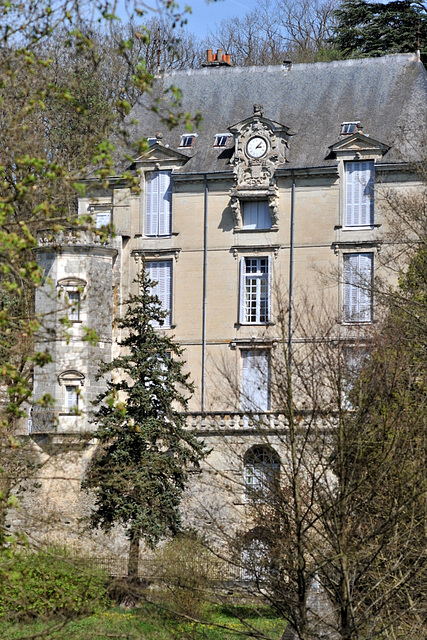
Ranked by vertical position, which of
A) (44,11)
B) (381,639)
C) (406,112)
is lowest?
(381,639)

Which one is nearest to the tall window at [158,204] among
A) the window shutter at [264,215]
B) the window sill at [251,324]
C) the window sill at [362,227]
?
the window shutter at [264,215]

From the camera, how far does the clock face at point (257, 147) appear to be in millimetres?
34312

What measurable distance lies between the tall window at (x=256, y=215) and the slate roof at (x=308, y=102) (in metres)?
1.34

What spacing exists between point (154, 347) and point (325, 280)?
6267 millimetres

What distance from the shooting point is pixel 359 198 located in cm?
3353

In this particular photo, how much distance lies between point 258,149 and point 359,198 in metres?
3.36

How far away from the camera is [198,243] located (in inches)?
1366

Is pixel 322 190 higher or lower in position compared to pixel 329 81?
lower

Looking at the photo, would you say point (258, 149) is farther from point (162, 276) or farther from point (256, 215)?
point (162, 276)

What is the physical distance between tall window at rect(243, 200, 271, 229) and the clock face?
1387mm

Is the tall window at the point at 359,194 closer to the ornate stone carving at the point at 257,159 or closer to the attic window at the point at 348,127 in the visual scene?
the attic window at the point at 348,127

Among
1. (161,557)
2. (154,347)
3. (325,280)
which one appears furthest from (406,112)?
(161,557)

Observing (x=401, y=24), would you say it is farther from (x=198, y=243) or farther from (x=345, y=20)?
(x=198, y=243)

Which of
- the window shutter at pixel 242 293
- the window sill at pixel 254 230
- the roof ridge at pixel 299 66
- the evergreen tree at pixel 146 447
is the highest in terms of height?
the roof ridge at pixel 299 66
